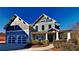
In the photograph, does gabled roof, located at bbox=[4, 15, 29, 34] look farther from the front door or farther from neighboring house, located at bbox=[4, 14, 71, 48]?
the front door

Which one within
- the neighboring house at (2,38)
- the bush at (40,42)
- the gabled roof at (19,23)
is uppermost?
the gabled roof at (19,23)

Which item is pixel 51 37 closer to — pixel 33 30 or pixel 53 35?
pixel 53 35

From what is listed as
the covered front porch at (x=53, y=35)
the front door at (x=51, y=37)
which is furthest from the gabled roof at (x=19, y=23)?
the front door at (x=51, y=37)

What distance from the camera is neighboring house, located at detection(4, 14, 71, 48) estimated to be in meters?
2.08

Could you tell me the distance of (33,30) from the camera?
210 cm

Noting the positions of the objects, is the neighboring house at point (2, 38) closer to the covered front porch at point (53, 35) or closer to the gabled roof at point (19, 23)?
the gabled roof at point (19, 23)

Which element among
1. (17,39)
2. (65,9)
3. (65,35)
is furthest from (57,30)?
(17,39)

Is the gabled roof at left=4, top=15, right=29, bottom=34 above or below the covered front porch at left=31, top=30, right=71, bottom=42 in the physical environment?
above

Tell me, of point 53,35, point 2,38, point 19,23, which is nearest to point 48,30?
point 53,35

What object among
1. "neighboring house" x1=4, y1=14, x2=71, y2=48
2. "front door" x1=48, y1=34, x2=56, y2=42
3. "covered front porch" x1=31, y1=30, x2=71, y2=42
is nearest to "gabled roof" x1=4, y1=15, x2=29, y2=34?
"neighboring house" x1=4, y1=14, x2=71, y2=48

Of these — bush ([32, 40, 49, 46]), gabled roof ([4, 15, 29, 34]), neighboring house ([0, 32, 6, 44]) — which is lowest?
bush ([32, 40, 49, 46])

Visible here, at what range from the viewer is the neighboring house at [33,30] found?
208 centimetres
